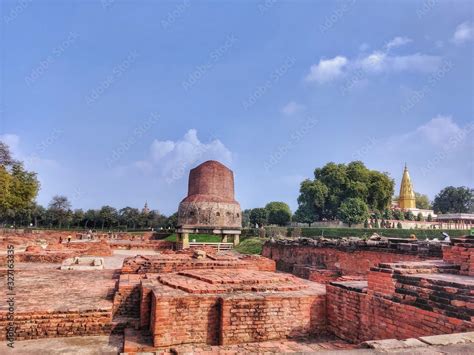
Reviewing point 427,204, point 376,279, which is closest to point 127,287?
point 376,279

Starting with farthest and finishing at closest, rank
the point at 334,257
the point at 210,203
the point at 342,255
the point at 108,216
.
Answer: the point at 108,216, the point at 210,203, the point at 334,257, the point at 342,255

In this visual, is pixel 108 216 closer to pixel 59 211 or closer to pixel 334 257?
pixel 59 211

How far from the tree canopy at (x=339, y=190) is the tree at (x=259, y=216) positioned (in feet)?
53.2

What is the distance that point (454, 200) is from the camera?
2195 inches

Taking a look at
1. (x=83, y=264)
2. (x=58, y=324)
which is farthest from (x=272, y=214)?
(x=58, y=324)

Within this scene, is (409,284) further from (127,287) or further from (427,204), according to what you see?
(427,204)

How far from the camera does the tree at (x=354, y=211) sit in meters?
30.1

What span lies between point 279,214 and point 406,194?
1944cm

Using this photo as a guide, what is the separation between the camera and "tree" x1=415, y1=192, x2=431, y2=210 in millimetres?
63219

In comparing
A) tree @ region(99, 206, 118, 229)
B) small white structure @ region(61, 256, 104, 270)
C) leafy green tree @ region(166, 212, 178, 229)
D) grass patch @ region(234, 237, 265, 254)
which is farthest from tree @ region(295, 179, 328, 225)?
tree @ region(99, 206, 118, 229)

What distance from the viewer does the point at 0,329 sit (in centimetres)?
452

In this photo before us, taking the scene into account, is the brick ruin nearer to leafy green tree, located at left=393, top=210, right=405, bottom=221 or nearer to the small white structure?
the small white structure

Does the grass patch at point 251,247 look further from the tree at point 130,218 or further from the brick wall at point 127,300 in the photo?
the tree at point 130,218

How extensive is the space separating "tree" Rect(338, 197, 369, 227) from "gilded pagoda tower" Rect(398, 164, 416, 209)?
81.7ft
